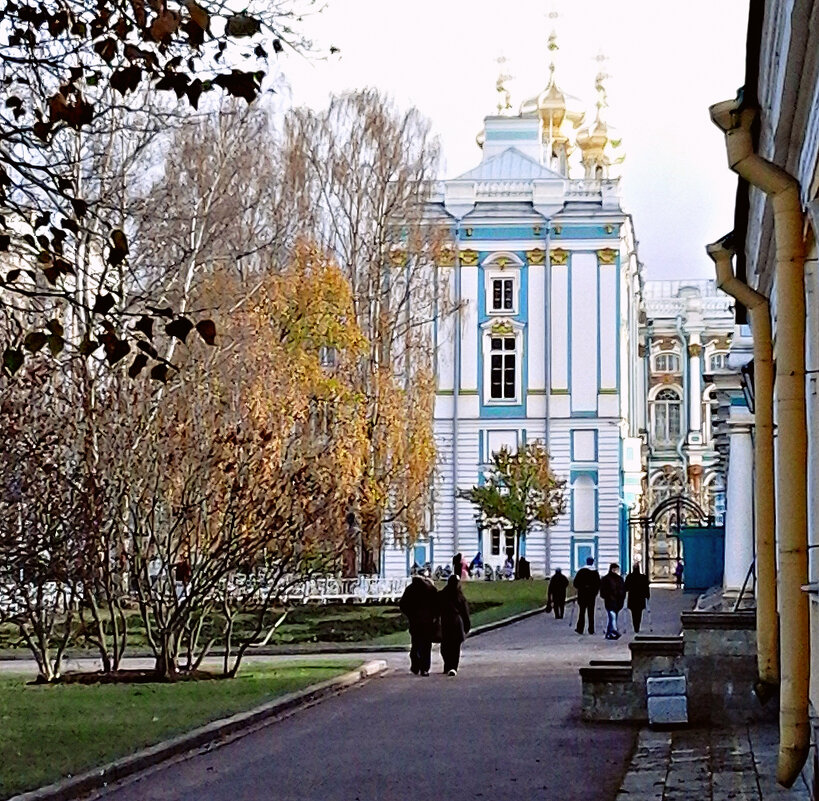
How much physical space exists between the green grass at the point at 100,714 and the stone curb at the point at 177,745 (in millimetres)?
162

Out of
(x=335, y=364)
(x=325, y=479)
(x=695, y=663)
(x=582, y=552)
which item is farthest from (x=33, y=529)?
(x=582, y=552)

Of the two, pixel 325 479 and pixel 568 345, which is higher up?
pixel 568 345

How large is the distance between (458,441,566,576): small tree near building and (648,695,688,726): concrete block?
4389 cm

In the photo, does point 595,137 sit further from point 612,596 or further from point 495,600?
point 612,596

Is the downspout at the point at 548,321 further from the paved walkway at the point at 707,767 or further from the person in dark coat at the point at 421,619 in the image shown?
the paved walkway at the point at 707,767

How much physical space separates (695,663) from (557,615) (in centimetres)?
2406

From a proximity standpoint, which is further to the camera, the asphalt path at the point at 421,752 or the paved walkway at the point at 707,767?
the asphalt path at the point at 421,752

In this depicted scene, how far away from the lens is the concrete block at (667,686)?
52.0 ft

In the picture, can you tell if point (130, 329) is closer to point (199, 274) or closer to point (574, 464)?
point (199, 274)

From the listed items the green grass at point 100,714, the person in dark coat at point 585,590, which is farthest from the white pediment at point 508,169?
the green grass at point 100,714

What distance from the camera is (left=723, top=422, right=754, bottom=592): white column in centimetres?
2400

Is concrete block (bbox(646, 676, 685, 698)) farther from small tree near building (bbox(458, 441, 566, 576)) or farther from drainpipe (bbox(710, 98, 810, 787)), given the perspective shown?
small tree near building (bbox(458, 441, 566, 576))

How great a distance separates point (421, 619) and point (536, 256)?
4317 centimetres

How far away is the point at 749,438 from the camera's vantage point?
80.3 feet
